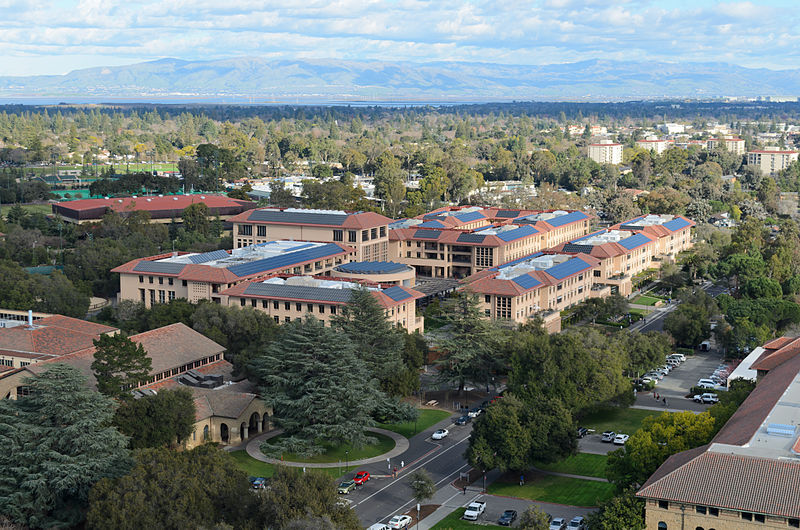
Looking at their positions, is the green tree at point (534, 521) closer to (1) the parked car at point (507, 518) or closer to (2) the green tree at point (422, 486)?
(1) the parked car at point (507, 518)

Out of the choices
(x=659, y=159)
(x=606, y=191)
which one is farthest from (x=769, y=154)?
(x=606, y=191)

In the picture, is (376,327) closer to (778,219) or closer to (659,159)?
(778,219)

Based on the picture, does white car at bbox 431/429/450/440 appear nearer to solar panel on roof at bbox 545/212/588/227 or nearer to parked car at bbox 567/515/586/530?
parked car at bbox 567/515/586/530

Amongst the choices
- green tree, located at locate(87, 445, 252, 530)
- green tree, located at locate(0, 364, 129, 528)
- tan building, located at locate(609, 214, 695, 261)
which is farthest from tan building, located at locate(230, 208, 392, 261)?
green tree, located at locate(87, 445, 252, 530)

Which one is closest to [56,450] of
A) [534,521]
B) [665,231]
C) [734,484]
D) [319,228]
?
[534,521]

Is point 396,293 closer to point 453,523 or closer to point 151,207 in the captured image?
point 453,523

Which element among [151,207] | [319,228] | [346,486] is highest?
Answer: [151,207]

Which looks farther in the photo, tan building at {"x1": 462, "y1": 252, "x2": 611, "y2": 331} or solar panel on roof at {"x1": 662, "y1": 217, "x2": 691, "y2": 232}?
solar panel on roof at {"x1": 662, "y1": 217, "x2": 691, "y2": 232}
